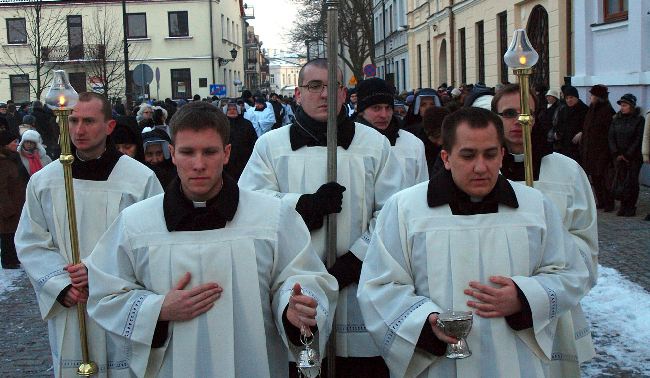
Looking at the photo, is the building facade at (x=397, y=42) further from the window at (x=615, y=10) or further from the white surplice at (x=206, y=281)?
the white surplice at (x=206, y=281)

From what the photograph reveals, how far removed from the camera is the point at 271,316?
3.55 metres

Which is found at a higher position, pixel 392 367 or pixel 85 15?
pixel 85 15

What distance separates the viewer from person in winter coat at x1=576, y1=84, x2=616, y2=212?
13.2m

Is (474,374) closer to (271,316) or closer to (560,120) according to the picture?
(271,316)

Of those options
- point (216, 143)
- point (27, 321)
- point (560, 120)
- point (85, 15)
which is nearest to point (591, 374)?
point (216, 143)

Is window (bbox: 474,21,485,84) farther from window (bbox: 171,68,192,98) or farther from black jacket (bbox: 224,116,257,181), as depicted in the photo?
window (bbox: 171,68,192,98)

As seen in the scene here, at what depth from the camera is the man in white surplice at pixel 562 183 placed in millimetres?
4359

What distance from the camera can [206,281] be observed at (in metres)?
3.38

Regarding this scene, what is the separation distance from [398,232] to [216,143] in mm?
808

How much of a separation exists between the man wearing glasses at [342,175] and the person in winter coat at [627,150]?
28.3 ft

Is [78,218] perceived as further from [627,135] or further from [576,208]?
[627,135]

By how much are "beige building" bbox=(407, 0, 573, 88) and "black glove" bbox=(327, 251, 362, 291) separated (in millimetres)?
14615

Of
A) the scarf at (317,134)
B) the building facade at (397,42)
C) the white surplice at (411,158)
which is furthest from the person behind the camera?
the building facade at (397,42)

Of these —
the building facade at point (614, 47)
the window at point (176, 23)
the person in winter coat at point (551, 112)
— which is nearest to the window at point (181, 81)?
the window at point (176, 23)
